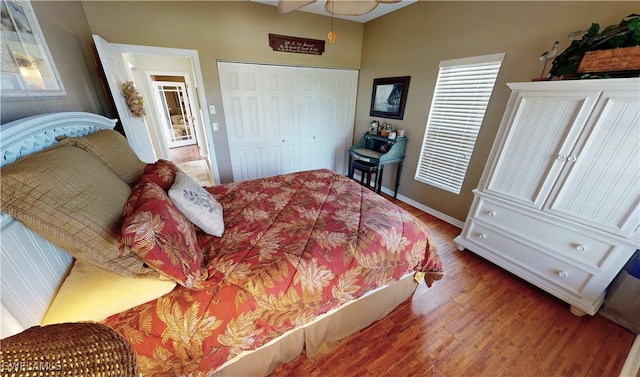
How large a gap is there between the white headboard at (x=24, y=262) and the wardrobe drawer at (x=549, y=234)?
9.30 feet

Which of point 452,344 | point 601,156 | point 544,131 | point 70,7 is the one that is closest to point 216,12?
point 70,7

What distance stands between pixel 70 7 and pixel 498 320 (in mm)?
4204

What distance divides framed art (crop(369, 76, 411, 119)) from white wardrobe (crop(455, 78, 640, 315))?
147cm

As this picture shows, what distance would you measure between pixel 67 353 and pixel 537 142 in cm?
252

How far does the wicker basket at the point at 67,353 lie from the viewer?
330mm

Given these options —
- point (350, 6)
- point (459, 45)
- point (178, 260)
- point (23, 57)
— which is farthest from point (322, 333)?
point (459, 45)

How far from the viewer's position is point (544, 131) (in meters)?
1.57

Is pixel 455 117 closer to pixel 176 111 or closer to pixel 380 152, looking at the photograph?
pixel 380 152

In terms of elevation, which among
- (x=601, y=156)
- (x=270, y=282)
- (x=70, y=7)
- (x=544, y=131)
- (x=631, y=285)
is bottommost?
(x=631, y=285)

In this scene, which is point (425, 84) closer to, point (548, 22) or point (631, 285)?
point (548, 22)

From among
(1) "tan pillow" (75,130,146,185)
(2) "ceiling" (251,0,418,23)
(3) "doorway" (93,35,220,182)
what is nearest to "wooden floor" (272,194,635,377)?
(1) "tan pillow" (75,130,146,185)

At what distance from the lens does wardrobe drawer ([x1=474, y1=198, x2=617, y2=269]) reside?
1.45 meters

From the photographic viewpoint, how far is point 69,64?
1.59m

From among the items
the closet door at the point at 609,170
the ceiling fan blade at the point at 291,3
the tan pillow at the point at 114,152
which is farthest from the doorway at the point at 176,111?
the closet door at the point at 609,170
